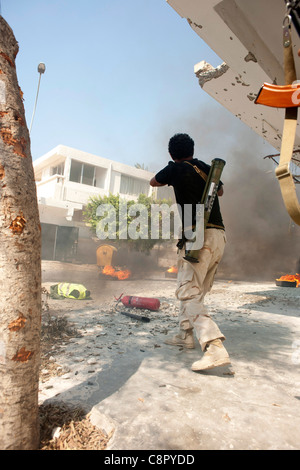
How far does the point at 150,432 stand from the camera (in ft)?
4.78

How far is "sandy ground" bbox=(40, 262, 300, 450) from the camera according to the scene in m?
1.46

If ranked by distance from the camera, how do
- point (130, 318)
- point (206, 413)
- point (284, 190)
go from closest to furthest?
point (284, 190)
point (206, 413)
point (130, 318)

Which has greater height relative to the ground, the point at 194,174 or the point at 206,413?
the point at 194,174

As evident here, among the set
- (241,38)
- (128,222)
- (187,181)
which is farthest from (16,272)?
(128,222)

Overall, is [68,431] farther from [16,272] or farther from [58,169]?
[58,169]

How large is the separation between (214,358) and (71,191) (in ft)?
63.2

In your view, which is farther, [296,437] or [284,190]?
[296,437]

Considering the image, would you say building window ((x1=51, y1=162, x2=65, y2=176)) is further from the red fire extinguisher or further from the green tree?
the red fire extinguisher

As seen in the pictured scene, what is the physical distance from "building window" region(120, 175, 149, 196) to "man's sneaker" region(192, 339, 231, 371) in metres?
21.6

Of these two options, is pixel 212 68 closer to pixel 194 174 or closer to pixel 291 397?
pixel 194 174

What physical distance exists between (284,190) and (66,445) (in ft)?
5.10

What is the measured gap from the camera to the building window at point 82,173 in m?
21.0

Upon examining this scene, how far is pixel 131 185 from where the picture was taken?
24.1 meters

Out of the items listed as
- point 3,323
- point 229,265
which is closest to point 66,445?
point 3,323
